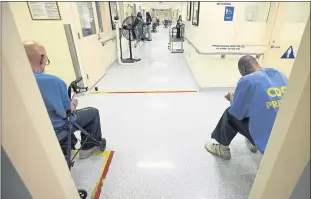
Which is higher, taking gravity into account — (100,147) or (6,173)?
(6,173)

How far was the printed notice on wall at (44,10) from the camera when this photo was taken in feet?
8.78

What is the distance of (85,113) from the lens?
67.1 inches

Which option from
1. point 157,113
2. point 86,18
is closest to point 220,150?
point 157,113

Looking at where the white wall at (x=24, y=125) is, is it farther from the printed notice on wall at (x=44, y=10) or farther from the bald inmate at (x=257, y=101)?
the printed notice on wall at (x=44, y=10)

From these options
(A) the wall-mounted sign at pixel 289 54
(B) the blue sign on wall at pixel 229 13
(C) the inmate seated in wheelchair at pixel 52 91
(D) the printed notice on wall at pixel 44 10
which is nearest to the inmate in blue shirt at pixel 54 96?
(C) the inmate seated in wheelchair at pixel 52 91

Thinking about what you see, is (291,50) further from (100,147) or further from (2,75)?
(2,75)

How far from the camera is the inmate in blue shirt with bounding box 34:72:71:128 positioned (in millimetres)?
1219

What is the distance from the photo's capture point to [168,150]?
1987mm

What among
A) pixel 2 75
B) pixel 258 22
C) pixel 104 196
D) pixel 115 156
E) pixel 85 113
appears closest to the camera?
pixel 2 75

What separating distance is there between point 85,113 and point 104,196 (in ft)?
2.53

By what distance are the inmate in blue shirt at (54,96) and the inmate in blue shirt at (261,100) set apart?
136 cm

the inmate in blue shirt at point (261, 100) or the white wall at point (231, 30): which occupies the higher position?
the white wall at point (231, 30)

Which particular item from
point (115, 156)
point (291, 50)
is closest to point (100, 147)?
point (115, 156)

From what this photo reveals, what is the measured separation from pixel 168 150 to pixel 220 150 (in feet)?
1.86
